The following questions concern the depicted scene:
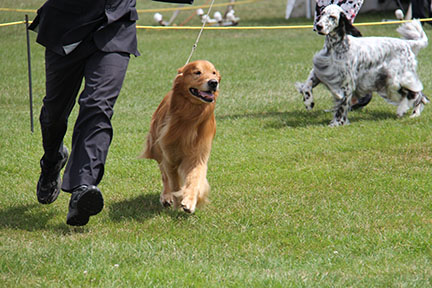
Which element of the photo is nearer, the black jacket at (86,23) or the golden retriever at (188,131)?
the black jacket at (86,23)

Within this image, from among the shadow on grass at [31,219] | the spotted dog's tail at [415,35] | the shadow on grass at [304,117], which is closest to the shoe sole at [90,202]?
the shadow on grass at [31,219]

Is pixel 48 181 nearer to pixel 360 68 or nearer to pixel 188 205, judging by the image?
pixel 188 205

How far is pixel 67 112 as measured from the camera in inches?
183

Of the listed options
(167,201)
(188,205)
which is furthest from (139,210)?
(188,205)

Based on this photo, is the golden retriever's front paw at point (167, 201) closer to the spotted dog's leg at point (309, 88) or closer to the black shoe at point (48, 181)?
the black shoe at point (48, 181)

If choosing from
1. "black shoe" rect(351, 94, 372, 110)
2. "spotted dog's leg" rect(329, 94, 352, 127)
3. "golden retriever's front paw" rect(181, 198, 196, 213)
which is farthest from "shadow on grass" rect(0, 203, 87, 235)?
"black shoe" rect(351, 94, 372, 110)

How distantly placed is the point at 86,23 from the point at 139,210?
5.15 feet

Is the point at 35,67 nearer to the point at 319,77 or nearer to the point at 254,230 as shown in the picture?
the point at 319,77

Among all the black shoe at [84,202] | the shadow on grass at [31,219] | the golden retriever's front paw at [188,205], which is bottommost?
the shadow on grass at [31,219]

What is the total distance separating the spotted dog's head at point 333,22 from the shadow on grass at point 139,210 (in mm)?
3192

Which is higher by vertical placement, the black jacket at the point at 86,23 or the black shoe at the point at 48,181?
the black jacket at the point at 86,23

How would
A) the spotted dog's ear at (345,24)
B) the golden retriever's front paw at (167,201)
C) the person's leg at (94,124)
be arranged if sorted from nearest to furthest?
the person's leg at (94,124) → the golden retriever's front paw at (167,201) → the spotted dog's ear at (345,24)

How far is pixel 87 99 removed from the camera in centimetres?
416

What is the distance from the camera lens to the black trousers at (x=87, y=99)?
4109 mm
